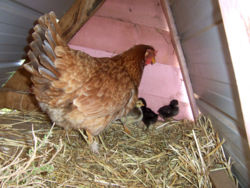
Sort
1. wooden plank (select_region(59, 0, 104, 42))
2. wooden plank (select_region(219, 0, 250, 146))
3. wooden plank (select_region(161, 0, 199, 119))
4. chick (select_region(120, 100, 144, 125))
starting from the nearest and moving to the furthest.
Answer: wooden plank (select_region(219, 0, 250, 146)) → wooden plank (select_region(59, 0, 104, 42)) → wooden plank (select_region(161, 0, 199, 119)) → chick (select_region(120, 100, 144, 125))

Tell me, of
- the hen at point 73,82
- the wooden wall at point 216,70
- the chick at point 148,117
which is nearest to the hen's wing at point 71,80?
the hen at point 73,82

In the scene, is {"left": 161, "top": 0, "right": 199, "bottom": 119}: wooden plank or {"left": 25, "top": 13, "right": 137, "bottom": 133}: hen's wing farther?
{"left": 161, "top": 0, "right": 199, "bottom": 119}: wooden plank

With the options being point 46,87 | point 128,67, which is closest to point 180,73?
point 128,67

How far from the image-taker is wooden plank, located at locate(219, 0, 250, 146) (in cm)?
81

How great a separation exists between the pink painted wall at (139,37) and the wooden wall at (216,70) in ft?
1.79

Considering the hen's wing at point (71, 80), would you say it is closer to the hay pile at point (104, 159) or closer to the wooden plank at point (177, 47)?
→ the hay pile at point (104, 159)

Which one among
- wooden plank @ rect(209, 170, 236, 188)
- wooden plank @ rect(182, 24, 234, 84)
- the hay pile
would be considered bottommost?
wooden plank @ rect(209, 170, 236, 188)

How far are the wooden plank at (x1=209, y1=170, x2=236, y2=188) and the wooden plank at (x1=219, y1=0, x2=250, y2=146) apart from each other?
99 centimetres

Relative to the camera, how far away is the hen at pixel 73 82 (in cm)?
152

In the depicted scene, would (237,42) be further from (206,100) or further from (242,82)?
(206,100)

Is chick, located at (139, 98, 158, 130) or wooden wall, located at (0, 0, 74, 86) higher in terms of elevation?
wooden wall, located at (0, 0, 74, 86)

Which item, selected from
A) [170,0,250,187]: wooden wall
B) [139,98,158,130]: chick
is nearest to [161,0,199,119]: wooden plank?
[170,0,250,187]: wooden wall

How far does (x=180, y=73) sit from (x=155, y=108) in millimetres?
637

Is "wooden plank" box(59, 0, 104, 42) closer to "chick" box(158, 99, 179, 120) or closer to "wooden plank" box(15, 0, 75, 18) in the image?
"wooden plank" box(15, 0, 75, 18)
